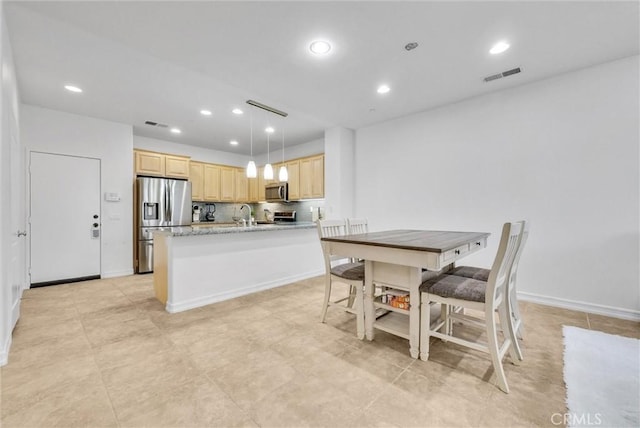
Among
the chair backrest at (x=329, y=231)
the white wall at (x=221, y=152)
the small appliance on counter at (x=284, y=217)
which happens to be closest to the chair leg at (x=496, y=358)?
the chair backrest at (x=329, y=231)

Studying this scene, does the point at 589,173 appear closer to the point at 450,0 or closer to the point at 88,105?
the point at 450,0

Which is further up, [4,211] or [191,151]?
[191,151]

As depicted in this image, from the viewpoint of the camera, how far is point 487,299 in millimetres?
1708

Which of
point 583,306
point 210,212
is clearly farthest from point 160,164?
point 583,306

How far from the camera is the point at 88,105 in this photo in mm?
3760

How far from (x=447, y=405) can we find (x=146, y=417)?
1657 mm

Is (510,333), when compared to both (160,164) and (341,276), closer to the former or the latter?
(341,276)

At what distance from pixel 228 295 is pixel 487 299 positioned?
280cm

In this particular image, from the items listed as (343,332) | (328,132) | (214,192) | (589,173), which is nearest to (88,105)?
(214,192)

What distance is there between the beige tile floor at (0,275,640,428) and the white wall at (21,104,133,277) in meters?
1.81

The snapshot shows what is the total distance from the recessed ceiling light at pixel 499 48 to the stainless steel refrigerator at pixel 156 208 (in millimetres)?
5094

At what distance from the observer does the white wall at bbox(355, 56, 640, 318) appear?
8.84 ft

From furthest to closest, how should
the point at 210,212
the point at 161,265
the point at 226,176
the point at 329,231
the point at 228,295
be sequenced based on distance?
the point at 210,212
the point at 226,176
the point at 228,295
the point at 161,265
the point at 329,231

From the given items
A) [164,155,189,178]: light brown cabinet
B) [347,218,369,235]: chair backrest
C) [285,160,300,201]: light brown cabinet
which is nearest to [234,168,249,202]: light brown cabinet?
[164,155,189,178]: light brown cabinet
